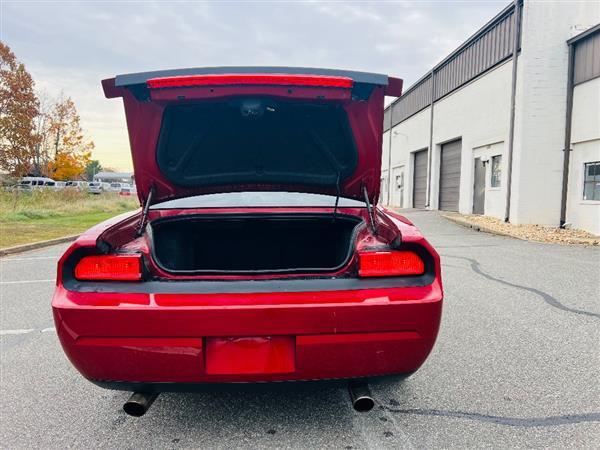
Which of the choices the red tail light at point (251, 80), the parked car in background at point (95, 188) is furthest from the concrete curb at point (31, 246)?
the parked car in background at point (95, 188)

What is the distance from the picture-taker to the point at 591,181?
37.2ft

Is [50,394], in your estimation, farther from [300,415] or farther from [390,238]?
[390,238]

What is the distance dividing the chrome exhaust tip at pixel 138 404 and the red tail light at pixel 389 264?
1.12 meters

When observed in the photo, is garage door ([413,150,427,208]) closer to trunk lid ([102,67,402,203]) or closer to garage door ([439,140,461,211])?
garage door ([439,140,461,211])

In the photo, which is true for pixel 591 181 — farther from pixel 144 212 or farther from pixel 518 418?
pixel 144 212

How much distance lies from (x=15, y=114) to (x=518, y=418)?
29.4 metres

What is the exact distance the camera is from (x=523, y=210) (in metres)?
12.6

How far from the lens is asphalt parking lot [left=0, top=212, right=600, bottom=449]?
80.4 inches

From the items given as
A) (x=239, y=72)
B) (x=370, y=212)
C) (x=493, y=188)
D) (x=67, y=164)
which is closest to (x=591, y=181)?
(x=493, y=188)

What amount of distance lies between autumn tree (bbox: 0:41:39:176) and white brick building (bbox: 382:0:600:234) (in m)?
23.8

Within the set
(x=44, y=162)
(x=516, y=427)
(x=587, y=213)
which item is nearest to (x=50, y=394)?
(x=516, y=427)

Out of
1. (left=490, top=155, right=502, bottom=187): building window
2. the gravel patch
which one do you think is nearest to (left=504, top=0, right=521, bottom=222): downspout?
the gravel patch

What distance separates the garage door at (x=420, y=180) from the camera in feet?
73.0

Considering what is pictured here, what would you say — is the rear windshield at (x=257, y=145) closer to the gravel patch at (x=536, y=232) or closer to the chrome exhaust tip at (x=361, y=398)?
the chrome exhaust tip at (x=361, y=398)
